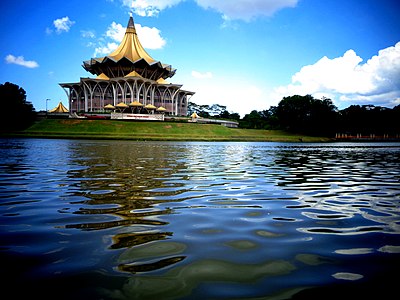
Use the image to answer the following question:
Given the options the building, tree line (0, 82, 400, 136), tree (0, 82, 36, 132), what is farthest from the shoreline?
the building

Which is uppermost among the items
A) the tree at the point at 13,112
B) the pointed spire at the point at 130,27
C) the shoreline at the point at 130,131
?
the pointed spire at the point at 130,27

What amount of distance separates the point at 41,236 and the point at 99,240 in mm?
846

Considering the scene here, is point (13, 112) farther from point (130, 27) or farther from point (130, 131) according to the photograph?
point (130, 27)

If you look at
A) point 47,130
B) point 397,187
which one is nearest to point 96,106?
point 47,130

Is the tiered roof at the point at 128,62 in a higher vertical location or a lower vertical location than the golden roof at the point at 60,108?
higher

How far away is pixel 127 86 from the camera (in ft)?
277

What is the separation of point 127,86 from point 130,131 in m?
29.5

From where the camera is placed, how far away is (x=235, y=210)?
204 inches

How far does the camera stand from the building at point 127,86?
83375 mm

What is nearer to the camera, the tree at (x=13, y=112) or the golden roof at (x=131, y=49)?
the tree at (x=13, y=112)

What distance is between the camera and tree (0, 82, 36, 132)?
57.8m

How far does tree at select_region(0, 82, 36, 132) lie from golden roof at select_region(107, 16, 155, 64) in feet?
99.5

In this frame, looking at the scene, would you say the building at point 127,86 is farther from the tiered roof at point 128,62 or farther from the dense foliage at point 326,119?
the dense foliage at point 326,119

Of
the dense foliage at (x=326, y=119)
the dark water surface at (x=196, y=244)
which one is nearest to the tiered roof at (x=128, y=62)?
the dense foliage at (x=326, y=119)
